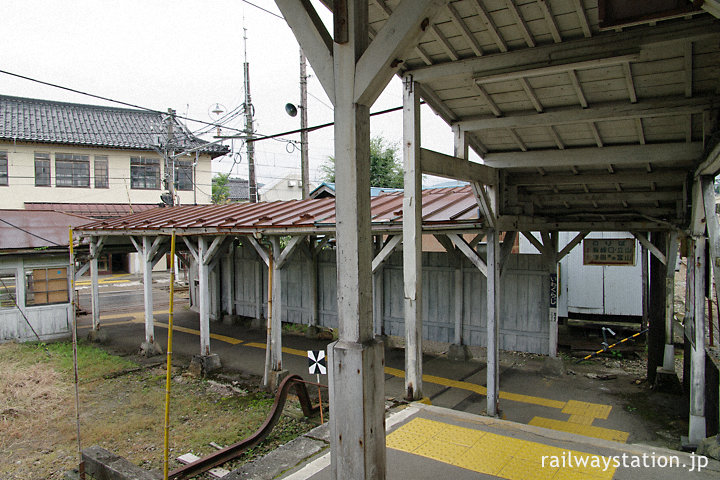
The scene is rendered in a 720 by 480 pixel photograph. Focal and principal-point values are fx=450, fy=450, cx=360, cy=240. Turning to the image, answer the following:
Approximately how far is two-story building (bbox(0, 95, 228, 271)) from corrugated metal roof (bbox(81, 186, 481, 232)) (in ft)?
29.7

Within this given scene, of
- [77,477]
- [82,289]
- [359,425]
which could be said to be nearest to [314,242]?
[77,477]

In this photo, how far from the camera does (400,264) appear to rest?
35.6ft

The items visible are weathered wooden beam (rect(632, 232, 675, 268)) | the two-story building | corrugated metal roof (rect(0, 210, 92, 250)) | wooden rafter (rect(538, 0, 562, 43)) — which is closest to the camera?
wooden rafter (rect(538, 0, 562, 43))

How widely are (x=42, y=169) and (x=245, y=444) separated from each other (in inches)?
Result: 906

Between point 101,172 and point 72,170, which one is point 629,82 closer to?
point 101,172

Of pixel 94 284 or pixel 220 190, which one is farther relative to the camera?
pixel 220 190

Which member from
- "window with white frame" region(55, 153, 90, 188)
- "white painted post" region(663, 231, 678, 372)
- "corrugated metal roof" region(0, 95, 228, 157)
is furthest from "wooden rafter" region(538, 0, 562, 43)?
"window with white frame" region(55, 153, 90, 188)

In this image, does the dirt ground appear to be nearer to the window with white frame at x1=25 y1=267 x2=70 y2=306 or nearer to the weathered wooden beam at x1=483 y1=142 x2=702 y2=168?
the window with white frame at x1=25 y1=267 x2=70 y2=306

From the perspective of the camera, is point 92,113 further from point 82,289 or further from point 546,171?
point 546,171

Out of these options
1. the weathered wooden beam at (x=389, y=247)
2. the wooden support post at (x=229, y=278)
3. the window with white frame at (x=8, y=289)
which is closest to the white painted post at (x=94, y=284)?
the window with white frame at (x=8, y=289)

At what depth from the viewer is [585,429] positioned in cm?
664

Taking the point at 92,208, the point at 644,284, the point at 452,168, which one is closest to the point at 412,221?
the point at 452,168

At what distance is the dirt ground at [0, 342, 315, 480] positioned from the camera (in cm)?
620

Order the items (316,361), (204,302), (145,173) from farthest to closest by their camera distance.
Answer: (145,173)
(204,302)
(316,361)
